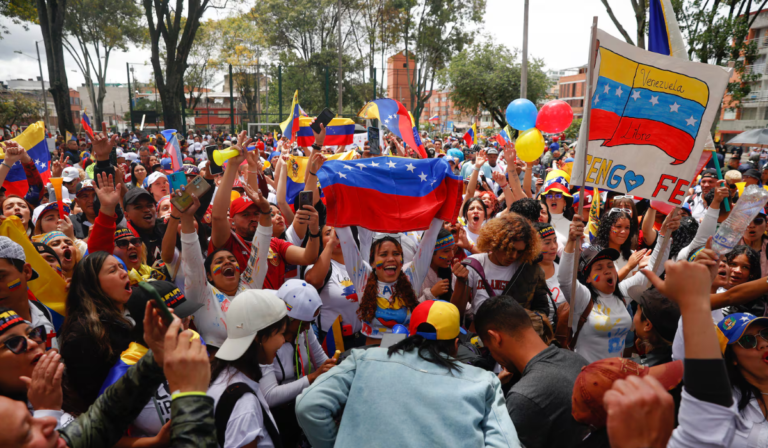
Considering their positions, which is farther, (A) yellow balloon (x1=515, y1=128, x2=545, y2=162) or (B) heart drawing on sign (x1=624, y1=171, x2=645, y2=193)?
(A) yellow balloon (x1=515, y1=128, x2=545, y2=162)

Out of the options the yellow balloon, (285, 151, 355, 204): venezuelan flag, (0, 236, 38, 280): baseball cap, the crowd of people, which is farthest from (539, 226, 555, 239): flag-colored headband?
(0, 236, 38, 280): baseball cap

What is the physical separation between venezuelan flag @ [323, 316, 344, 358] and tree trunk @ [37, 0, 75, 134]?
62.4 ft

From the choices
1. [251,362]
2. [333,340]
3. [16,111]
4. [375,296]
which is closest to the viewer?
Result: [251,362]

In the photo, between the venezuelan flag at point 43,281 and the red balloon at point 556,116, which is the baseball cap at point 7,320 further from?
the red balloon at point 556,116

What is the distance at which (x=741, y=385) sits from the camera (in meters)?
2.32

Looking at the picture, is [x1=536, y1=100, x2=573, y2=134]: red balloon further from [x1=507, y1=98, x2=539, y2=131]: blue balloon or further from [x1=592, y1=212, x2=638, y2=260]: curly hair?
[x1=592, y1=212, x2=638, y2=260]: curly hair

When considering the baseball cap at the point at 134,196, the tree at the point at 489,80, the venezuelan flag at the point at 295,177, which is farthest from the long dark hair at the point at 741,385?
the tree at the point at 489,80

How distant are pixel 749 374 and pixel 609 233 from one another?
2.77m

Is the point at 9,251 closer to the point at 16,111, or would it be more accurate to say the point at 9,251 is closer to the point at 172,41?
the point at 172,41

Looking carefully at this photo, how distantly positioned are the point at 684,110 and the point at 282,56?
133ft

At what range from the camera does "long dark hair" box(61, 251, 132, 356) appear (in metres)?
2.65

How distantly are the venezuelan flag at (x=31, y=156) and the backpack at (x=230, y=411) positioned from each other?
5741 mm

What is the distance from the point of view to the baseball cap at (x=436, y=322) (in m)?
2.37

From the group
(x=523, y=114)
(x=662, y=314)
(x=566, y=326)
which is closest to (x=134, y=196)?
(x=566, y=326)
